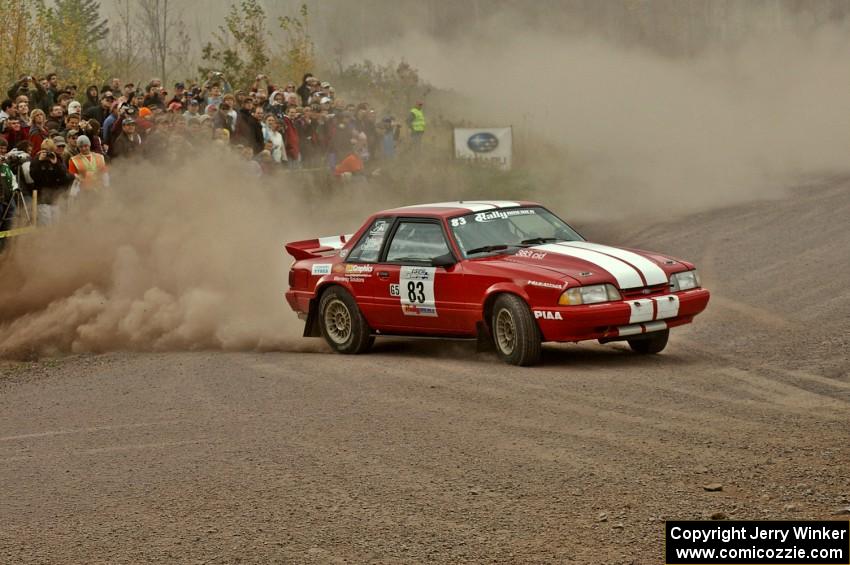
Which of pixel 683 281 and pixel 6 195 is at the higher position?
pixel 6 195

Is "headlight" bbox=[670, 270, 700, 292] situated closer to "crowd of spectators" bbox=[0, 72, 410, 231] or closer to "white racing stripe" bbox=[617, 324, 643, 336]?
"white racing stripe" bbox=[617, 324, 643, 336]

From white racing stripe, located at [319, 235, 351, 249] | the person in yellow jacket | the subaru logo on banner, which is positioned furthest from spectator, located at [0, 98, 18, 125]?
the person in yellow jacket

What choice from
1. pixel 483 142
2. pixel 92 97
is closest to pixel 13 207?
pixel 92 97

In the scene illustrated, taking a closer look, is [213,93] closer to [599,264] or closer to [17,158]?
[17,158]

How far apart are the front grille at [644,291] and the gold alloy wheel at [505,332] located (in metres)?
0.99

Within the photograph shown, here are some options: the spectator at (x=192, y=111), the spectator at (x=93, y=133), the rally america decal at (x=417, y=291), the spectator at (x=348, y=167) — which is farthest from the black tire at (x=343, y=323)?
the spectator at (x=348, y=167)

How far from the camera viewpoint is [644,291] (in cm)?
1110

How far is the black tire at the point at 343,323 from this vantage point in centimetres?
1254

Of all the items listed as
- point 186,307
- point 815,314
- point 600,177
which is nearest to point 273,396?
point 186,307

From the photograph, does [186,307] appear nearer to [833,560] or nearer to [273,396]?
[273,396]

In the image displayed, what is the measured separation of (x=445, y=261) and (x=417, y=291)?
0.45m

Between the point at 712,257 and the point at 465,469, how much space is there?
12.6 meters

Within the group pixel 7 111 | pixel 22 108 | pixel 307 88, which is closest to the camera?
pixel 22 108

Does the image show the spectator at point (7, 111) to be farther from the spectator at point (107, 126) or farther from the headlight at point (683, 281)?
the headlight at point (683, 281)
